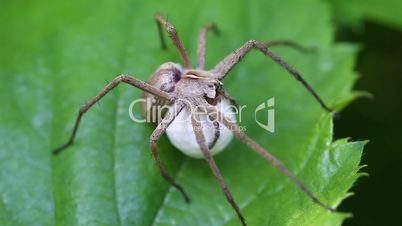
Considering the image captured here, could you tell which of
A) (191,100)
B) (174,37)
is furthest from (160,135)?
(174,37)

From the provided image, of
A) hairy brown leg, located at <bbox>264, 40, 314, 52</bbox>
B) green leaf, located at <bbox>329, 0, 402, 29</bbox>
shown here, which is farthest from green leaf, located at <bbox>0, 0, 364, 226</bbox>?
green leaf, located at <bbox>329, 0, 402, 29</bbox>

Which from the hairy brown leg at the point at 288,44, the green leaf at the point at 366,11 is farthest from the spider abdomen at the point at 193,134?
the green leaf at the point at 366,11

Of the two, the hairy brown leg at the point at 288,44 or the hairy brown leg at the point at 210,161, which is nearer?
the hairy brown leg at the point at 210,161

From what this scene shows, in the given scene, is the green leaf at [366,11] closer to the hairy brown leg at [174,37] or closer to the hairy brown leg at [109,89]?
the hairy brown leg at [174,37]

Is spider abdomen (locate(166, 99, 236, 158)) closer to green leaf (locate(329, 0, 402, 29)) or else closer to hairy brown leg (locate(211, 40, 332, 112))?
hairy brown leg (locate(211, 40, 332, 112))

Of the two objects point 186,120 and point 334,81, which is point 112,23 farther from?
point 334,81

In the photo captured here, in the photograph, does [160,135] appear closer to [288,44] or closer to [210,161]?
[210,161]
